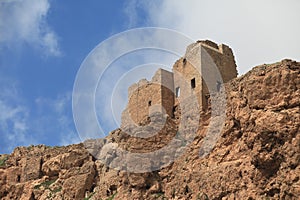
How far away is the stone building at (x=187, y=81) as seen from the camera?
37719 millimetres

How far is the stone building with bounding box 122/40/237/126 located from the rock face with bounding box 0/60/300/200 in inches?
87.6

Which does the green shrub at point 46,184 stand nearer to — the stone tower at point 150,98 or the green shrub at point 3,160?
the green shrub at point 3,160

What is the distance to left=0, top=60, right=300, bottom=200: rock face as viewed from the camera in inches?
913

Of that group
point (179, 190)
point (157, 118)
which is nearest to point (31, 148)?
point (157, 118)

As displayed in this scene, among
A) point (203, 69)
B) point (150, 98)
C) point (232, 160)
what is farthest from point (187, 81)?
point (232, 160)

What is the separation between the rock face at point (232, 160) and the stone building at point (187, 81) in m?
2.22

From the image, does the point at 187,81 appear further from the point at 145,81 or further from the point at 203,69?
the point at 145,81

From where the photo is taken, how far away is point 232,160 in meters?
27.8

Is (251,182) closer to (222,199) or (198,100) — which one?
(222,199)

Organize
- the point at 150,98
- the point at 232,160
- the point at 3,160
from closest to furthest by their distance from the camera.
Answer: the point at 232,160
the point at 150,98
the point at 3,160

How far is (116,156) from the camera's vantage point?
117ft

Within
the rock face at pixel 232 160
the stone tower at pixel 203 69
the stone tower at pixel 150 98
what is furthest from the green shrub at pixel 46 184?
the stone tower at pixel 203 69

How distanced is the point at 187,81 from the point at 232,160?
39.7 feet

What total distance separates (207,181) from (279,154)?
5174mm
